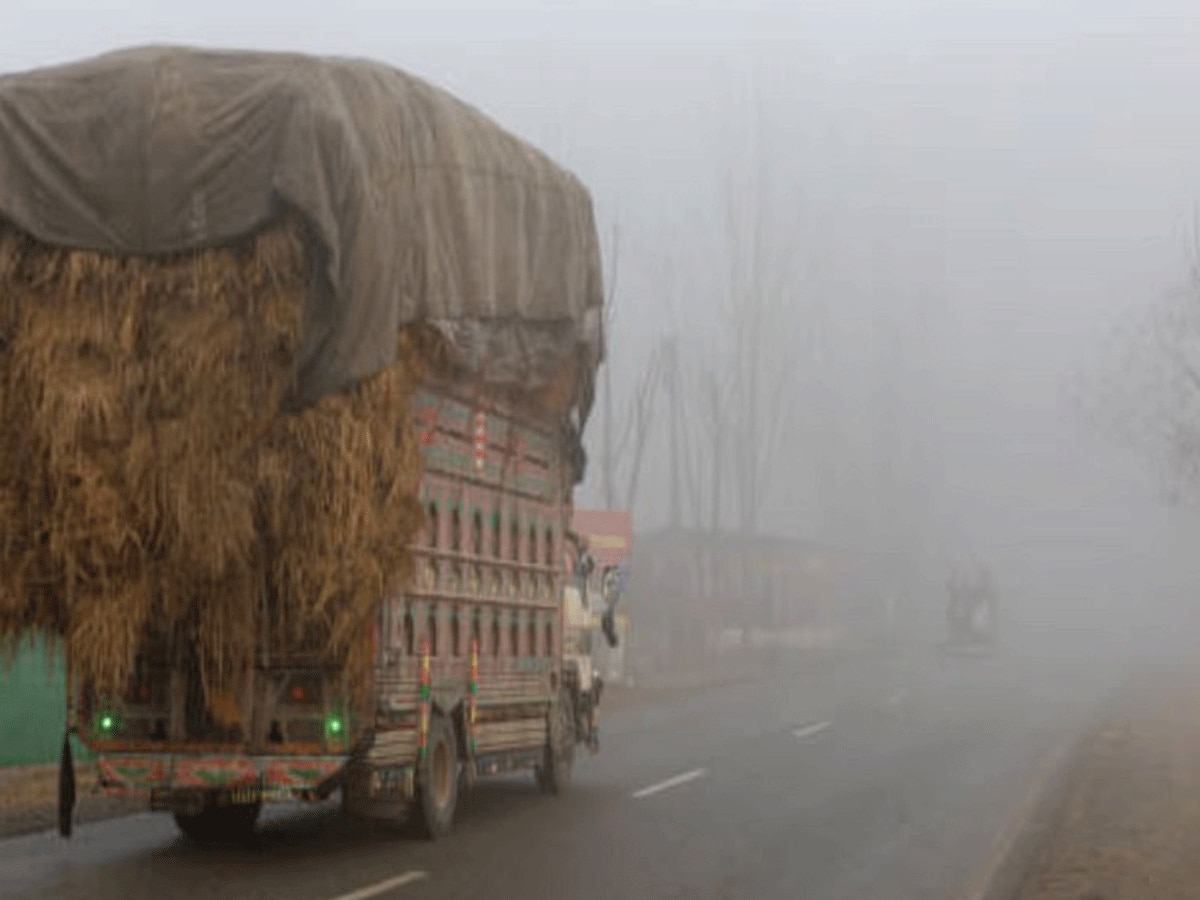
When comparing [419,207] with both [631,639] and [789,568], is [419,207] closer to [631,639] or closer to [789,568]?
[631,639]

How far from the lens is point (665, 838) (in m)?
13.6

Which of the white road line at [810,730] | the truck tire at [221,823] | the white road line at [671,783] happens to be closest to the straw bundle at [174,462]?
the truck tire at [221,823]

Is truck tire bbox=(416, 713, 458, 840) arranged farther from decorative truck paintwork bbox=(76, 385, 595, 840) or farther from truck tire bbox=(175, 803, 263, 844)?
truck tire bbox=(175, 803, 263, 844)

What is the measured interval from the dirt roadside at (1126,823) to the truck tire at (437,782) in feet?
14.0

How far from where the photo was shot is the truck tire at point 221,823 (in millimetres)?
13156

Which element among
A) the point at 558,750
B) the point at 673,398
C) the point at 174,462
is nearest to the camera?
the point at 174,462

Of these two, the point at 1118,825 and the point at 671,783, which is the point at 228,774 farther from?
the point at 671,783

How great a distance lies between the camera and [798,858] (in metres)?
12.6

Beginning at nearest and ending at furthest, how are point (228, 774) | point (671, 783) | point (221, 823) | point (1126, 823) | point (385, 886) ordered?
point (385, 886) → point (228, 774) → point (221, 823) → point (1126, 823) → point (671, 783)

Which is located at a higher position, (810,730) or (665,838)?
(810,730)

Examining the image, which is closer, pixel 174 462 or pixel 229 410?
pixel 174 462

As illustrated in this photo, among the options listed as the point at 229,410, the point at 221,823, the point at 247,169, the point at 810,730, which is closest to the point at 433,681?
the point at 221,823

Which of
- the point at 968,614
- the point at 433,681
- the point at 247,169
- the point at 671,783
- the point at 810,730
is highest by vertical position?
the point at 247,169

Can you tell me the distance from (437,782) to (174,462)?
143 inches
